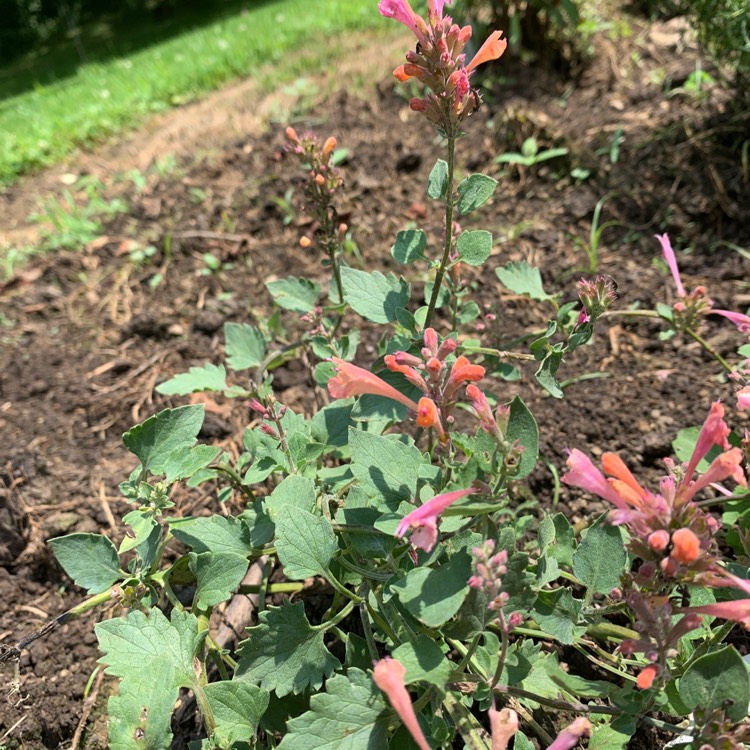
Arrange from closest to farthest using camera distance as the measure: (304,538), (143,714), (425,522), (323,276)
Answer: (425,522)
(143,714)
(304,538)
(323,276)

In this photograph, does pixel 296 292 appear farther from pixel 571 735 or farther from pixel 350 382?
pixel 571 735

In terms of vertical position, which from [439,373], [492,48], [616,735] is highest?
[492,48]

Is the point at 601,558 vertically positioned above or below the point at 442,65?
below

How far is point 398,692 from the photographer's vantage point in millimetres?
977

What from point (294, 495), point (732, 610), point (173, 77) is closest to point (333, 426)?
point (294, 495)

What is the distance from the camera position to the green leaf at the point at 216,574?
1.38 m

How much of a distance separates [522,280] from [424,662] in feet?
3.74

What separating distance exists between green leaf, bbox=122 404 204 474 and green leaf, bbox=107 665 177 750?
49cm

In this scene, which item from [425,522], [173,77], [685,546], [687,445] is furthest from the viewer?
[173,77]

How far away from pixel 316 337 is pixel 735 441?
119 centimetres

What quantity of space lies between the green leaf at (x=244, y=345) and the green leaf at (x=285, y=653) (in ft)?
2.86

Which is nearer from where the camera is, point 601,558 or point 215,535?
point 601,558

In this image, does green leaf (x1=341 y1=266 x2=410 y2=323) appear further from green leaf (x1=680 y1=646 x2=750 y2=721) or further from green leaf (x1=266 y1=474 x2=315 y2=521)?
green leaf (x1=680 y1=646 x2=750 y2=721)

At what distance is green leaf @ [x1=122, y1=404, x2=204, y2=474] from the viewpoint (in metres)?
1.51
